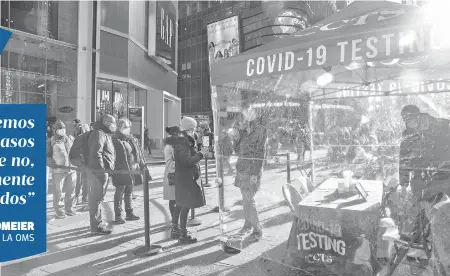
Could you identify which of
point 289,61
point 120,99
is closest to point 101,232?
point 289,61

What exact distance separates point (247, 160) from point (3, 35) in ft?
10.5

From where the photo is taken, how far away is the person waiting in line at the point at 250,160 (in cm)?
531

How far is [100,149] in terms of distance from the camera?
6137 mm

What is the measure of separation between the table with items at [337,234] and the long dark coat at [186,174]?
5.10ft

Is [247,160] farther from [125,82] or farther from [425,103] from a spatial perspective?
[125,82]

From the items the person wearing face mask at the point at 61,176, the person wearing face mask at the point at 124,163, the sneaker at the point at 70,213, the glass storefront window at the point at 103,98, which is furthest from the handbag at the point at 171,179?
the glass storefront window at the point at 103,98

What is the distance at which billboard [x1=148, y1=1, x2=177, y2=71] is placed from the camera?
2545cm

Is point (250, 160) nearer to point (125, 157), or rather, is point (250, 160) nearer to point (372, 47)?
point (372, 47)

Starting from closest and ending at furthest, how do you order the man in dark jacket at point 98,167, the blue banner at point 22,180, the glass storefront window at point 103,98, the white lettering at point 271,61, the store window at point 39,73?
the blue banner at point 22,180
the white lettering at point 271,61
the man in dark jacket at point 98,167
the store window at point 39,73
the glass storefront window at point 103,98

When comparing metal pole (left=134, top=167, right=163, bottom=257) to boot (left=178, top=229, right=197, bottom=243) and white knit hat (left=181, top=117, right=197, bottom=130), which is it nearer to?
boot (left=178, top=229, right=197, bottom=243)

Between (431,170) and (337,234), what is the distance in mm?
1100

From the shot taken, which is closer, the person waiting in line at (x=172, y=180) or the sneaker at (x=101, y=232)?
the person waiting in line at (x=172, y=180)

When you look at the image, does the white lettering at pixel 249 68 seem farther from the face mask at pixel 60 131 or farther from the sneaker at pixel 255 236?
the face mask at pixel 60 131

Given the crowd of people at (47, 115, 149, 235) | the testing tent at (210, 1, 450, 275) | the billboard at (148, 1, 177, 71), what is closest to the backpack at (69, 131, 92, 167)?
the crowd of people at (47, 115, 149, 235)
